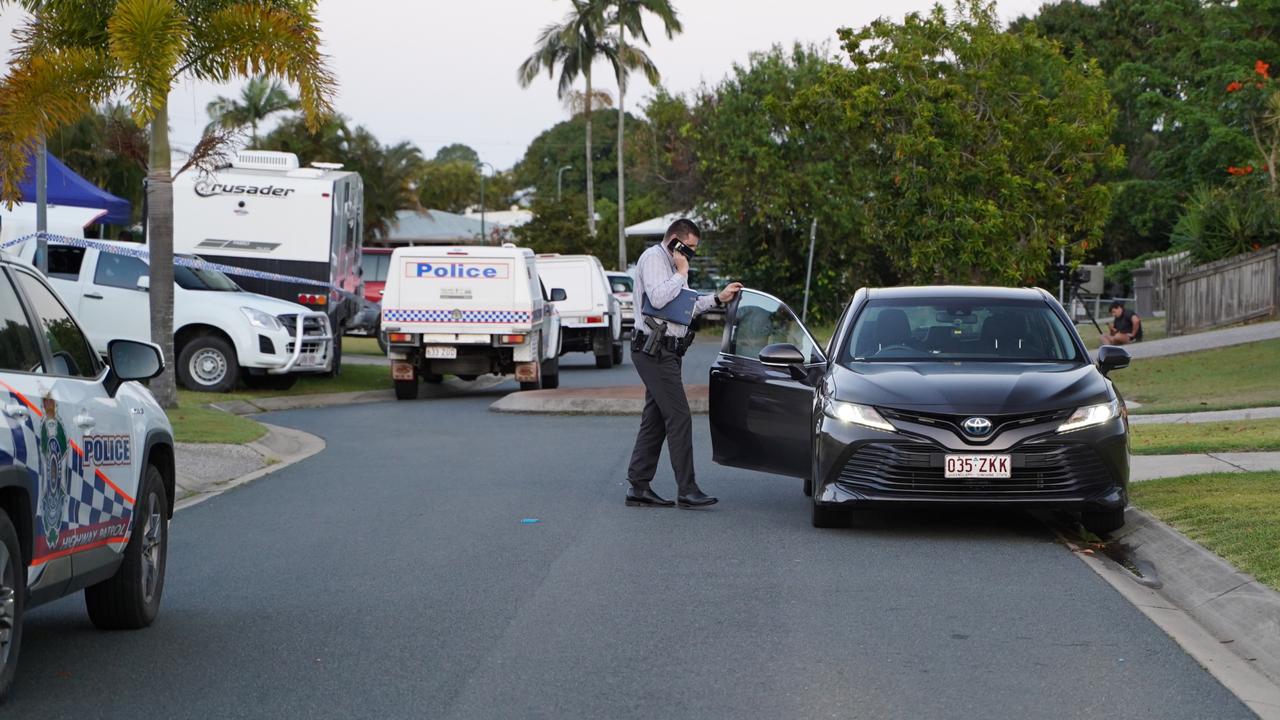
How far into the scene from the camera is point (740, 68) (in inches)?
1940

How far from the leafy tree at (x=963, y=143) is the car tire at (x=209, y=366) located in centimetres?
1257

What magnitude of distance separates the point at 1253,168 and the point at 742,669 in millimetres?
34046

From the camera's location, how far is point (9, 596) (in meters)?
5.29

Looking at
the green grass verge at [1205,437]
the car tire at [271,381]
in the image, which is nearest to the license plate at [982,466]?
the green grass verge at [1205,437]

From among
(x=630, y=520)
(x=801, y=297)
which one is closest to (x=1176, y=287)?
(x=801, y=297)

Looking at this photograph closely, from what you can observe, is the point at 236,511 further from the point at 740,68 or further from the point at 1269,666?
the point at 740,68

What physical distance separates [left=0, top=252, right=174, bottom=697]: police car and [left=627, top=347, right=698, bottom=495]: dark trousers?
419cm

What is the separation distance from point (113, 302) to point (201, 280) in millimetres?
1400

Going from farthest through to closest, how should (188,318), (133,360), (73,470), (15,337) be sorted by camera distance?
(188,318) → (133,360) → (73,470) → (15,337)

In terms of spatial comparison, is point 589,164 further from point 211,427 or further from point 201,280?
point 211,427

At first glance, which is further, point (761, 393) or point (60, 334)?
point (761, 393)

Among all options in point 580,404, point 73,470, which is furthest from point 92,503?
point 580,404

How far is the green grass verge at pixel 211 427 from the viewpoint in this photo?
1548cm

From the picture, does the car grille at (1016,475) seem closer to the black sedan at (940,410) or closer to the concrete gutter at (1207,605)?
the black sedan at (940,410)
